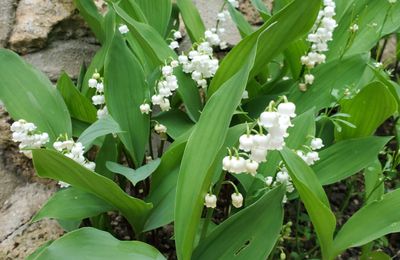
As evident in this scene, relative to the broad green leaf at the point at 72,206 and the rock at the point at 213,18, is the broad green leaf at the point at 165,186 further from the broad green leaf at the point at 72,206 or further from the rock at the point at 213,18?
the rock at the point at 213,18

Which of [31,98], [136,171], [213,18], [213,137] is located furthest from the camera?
[213,18]

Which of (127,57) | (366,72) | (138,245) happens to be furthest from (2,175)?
(366,72)

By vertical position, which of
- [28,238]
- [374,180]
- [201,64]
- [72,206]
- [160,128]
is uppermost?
[201,64]

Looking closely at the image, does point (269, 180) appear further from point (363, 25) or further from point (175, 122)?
point (363, 25)

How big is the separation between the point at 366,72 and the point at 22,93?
137 cm

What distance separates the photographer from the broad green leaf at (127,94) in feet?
5.79

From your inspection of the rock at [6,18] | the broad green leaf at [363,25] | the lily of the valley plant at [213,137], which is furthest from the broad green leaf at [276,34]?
the rock at [6,18]

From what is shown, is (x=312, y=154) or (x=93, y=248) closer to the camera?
(x=93, y=248)

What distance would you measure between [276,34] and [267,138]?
71cm

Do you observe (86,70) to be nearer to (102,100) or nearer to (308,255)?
(102,100)

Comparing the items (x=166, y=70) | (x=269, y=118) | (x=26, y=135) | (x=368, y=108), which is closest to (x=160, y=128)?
(x=166, y=70)

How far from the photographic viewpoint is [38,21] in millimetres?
2441

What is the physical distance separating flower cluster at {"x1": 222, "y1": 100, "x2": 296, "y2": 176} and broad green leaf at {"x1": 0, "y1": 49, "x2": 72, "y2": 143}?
81 cm

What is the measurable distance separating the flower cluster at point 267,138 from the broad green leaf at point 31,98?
2.65 ft
